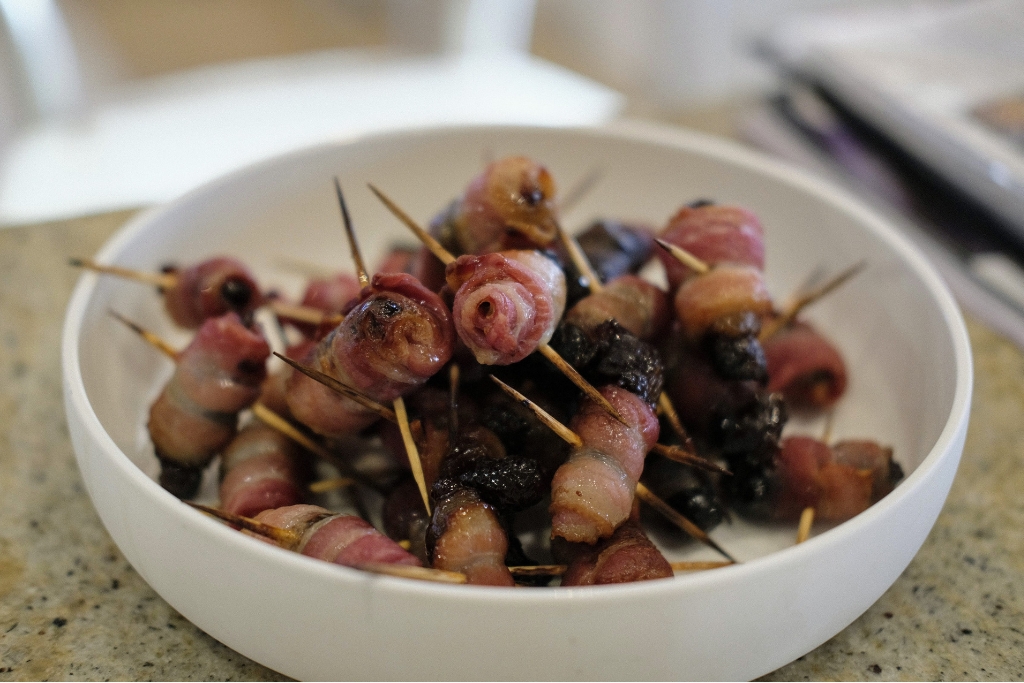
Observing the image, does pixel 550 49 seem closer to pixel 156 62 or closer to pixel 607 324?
pixel 156 62

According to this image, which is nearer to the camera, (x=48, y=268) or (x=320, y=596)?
(x=320, y=596)

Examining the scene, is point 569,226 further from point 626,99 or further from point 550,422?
point 626,99

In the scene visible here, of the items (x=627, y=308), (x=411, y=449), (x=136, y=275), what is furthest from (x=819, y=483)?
(x=136, y=275)

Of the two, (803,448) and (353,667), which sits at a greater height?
(803,448)

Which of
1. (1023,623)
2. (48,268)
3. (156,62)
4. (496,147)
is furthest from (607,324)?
(156,62)

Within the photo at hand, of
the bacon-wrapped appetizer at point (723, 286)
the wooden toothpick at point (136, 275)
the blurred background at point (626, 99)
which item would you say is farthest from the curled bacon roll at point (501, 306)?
the blurred background at point (626, 99)

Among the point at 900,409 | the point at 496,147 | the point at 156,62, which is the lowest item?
the point at 156,62

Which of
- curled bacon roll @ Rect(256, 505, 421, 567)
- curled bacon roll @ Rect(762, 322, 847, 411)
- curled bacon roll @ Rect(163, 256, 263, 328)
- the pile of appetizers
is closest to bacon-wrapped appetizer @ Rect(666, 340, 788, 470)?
the pile of appetizers
